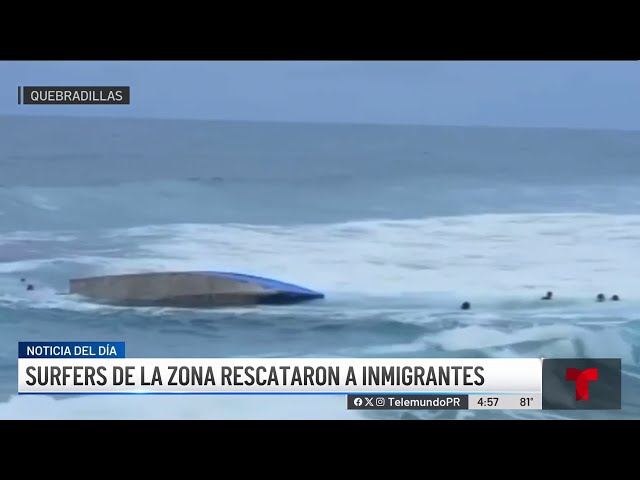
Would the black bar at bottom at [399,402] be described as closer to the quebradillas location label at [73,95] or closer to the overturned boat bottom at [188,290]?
the overturned boat bottom at [188,290]

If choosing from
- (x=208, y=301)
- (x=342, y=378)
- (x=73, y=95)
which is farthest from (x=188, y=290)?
(x=73, y=95)

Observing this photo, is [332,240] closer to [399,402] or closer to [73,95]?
[399,402]

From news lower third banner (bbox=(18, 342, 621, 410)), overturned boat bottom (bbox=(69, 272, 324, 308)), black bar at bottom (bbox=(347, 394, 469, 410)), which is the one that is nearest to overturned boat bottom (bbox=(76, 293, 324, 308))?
overturned boat bottom (bbox=(69, 272, 324, 308))

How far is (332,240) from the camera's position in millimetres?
6039

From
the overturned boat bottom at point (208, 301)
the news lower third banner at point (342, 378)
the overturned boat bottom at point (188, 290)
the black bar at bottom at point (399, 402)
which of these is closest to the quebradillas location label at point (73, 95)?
the overturned boat bottom at point (188, 290)

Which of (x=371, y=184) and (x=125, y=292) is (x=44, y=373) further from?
(x=371, y=184)

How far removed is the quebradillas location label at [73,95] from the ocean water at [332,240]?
0.13 m

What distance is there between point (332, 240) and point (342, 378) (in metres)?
0.71

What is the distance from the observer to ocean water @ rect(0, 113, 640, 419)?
595 centimetres
